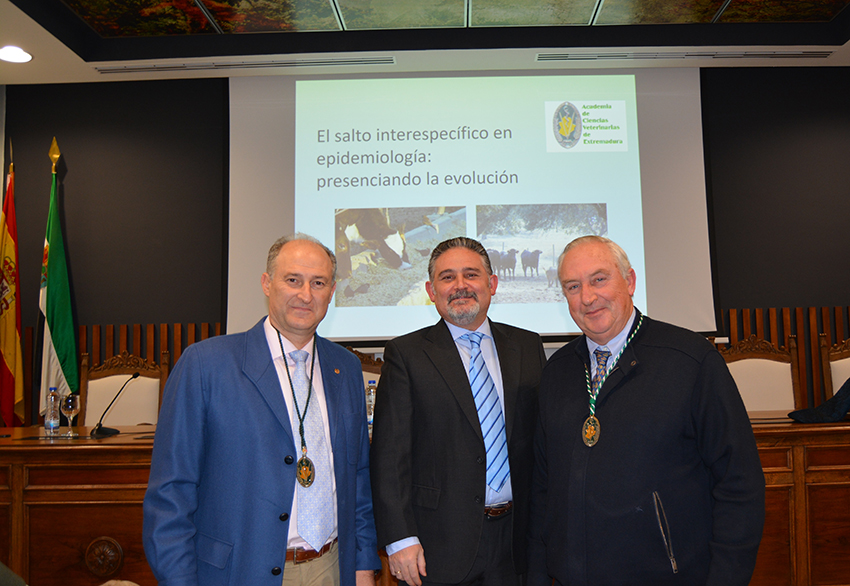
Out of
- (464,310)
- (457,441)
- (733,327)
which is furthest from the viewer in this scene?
(733,327)

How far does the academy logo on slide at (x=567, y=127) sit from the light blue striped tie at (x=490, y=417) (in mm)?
3601

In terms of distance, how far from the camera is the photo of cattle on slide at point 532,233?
16.7ft

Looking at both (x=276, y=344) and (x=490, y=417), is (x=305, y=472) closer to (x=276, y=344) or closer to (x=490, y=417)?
(x=276, y=344)

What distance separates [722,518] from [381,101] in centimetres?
451

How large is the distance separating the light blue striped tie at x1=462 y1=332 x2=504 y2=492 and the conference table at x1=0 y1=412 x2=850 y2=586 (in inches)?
49.2

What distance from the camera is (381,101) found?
5230 millimetres

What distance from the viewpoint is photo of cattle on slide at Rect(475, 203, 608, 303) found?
510cm

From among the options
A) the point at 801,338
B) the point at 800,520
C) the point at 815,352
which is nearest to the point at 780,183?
the point at 801,338

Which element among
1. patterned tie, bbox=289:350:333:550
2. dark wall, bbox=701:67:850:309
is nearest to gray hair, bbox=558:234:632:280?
patterned tie, bbox=289:350:333:550

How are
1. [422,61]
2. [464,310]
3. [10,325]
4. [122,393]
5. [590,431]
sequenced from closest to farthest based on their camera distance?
[590,431], [464,310], [122,393], [422,61], [10,325]

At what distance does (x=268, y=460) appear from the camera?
170 cm

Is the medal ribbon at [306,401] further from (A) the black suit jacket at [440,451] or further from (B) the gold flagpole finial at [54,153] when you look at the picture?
(B) the gold flagpole finial at [54,153]

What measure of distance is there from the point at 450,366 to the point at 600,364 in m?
0.49

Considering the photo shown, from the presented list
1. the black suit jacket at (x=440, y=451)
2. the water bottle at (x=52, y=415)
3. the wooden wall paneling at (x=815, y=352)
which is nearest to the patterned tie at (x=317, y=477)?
the black suit jacket at (x=440, y=451)
